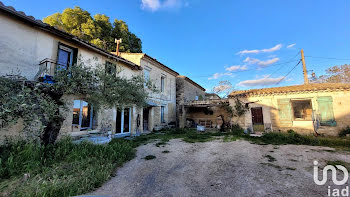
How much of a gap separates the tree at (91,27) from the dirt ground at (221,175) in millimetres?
13467

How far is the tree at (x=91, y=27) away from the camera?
13734mm

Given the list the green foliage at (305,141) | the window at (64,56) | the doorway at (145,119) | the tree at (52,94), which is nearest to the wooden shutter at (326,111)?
the green foliage at (305,141)

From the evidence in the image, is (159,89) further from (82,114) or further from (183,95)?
(82,114)

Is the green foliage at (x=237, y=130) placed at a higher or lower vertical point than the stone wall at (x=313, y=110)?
lower

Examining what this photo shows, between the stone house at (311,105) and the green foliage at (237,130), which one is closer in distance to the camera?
the stone house at (311,105)

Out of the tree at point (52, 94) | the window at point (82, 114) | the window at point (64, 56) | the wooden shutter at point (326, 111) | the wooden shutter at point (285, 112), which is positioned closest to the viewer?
the tree at point (52, 94)

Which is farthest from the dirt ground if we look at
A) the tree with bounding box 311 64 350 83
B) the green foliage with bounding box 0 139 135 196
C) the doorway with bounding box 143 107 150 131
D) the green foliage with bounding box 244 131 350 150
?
the tree with bounding box 311 64 350 83

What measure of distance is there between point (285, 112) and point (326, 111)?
2.18 metres

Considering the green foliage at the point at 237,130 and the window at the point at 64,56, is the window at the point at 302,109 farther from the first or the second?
the window at the point at 64,56

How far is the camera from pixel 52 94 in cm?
482

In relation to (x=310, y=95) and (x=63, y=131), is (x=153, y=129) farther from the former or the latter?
(x=310, y=95)

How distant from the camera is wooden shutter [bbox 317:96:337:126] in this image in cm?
904

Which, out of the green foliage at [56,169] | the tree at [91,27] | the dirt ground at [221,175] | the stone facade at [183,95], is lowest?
the dirt ground at [221,175]

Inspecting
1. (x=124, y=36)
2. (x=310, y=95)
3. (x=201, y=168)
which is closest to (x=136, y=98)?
(x=201, y=168)
